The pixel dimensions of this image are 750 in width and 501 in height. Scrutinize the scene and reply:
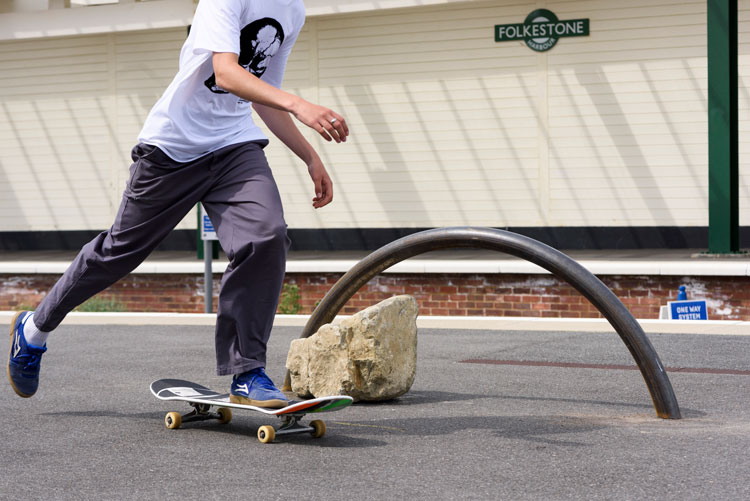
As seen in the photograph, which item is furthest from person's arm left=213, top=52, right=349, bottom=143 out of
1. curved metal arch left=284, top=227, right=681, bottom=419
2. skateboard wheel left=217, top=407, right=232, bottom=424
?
skateboard wheel left=217, top=407, right=232, bottom=424

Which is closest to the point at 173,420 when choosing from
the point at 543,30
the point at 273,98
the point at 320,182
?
the point at 320,182

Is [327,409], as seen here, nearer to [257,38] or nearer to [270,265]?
[270,265]

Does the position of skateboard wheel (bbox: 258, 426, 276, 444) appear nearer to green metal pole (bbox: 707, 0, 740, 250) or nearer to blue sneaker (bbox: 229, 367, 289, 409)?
blue sneaker (bbox: 229, 367, 289, 409)

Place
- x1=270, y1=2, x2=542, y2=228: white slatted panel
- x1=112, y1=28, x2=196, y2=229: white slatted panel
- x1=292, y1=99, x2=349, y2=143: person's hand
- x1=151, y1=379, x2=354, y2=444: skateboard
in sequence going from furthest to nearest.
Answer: x1=112, y1=28, x2=196, y2=229: white slatted panel
x1=270, y1=2, x2=542, y2=228: white slatted panel
x1=151, y1=379, x2=354, y2=444: skateboard
x1=292, y1=99, x2=349, y2=143: person's hand

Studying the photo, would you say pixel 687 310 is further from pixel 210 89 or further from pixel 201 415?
pixel 210 89

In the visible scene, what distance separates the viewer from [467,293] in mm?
12203

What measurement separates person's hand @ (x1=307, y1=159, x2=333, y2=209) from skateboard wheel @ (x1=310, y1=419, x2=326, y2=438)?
873 mm

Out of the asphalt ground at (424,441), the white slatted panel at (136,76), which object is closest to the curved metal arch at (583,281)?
the asphalt ground at (424,441)

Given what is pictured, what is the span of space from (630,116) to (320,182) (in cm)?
1202

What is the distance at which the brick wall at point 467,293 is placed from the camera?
11.2m

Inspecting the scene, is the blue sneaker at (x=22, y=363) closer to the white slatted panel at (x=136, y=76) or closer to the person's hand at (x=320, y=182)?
the person's hand at (x=320, y=182)

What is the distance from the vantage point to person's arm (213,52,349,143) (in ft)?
11.3

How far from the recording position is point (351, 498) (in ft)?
10.4

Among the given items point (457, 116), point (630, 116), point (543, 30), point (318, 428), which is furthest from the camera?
point (457, 116)
